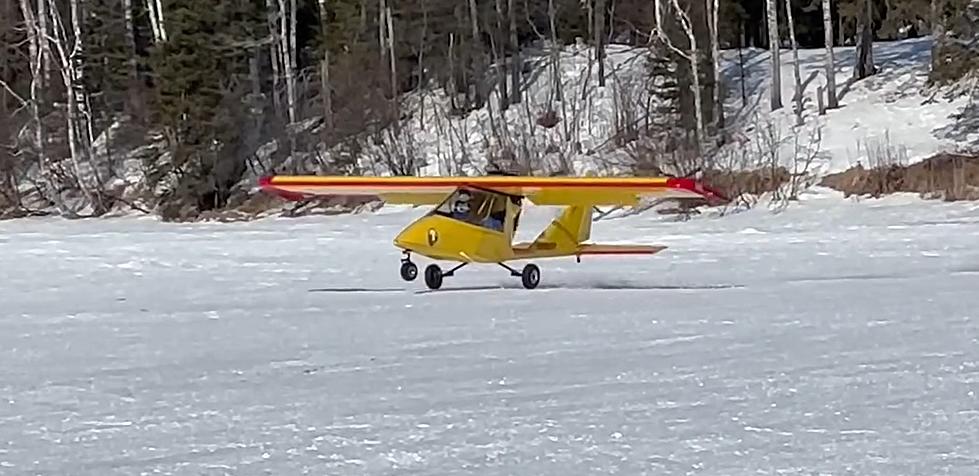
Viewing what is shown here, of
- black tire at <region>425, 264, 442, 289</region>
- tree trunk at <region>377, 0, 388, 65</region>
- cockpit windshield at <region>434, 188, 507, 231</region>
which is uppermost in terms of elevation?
tree trunk at <region>377, 0, 388, 65</region>

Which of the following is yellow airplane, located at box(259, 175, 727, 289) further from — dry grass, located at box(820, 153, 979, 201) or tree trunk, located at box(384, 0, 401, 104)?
tree trunk, located at box(384, 0, 401, 104)

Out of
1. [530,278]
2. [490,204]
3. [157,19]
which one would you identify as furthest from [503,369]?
[157,19]

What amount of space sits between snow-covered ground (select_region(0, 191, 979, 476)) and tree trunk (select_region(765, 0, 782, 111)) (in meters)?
16.3

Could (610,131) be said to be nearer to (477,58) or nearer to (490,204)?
(477,58)

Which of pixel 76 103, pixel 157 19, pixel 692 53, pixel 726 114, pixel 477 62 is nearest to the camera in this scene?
pixel 692 53

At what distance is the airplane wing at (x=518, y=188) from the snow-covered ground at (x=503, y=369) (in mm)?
916

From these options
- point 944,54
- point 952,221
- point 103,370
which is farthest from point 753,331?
point 944,54

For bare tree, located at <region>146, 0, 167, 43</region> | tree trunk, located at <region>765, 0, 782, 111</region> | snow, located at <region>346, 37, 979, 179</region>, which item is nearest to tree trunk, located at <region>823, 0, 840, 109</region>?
snow, located at <region>346, 37, 979, 179</region>

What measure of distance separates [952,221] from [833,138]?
9810 millimetres

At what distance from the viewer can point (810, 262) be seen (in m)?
16.3

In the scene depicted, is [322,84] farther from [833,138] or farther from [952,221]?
[952,221]

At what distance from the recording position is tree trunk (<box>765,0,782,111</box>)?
3256cm

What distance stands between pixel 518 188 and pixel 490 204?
360 mm

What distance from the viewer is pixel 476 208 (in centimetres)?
1464
